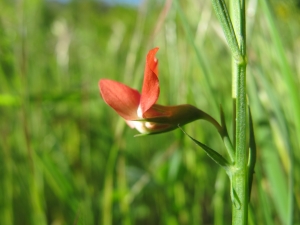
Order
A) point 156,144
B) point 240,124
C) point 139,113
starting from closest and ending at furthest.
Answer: point 240,124
point 139,113
point 156,144

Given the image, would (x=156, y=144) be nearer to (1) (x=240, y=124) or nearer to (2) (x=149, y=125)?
(2) (x=149, y=125)

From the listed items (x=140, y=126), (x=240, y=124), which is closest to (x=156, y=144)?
(x=140, y=126)

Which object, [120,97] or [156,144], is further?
[156,144]

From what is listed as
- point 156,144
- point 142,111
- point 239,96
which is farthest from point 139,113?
point 156,144

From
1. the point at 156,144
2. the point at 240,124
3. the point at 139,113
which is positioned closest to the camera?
the point at 240,124

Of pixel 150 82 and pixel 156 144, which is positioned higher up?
pixel 150 82

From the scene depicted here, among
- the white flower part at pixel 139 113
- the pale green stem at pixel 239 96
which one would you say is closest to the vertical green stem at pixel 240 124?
the pale green stem at pixel 239 96

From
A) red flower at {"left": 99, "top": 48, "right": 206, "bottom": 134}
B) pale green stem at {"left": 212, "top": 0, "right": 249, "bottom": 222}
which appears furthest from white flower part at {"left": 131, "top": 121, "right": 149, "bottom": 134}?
pale green stem at {"left": 212, "top": 0, "right": 249, "bottom": 222}
